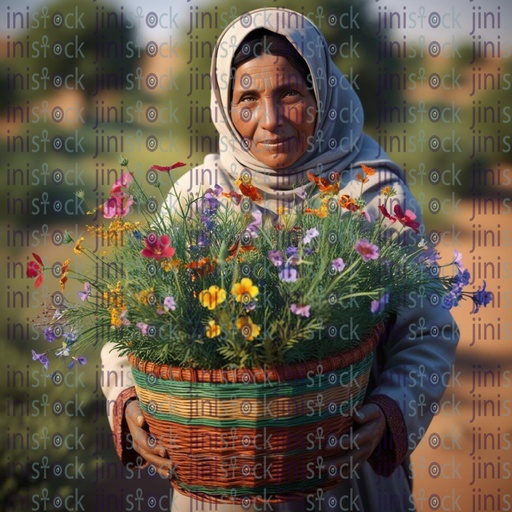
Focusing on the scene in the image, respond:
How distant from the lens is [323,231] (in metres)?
1.18

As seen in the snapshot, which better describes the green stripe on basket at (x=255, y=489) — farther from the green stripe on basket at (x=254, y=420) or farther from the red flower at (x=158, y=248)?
the red flower at (x=158, y=248)

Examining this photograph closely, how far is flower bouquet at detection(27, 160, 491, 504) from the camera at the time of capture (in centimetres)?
109

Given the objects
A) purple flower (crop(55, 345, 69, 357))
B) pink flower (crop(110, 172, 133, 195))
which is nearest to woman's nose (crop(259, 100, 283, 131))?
pink flower (crop(110, 172, 133, 195))

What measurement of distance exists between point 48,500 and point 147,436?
2577 mm

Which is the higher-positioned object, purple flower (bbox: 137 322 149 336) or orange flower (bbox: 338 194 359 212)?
orange flower (bbox: 338 194 359 212)

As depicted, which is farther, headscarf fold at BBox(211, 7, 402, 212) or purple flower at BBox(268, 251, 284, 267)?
headscarf fold at BBox(211, 7, 402, 212)

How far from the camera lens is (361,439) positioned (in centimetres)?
125

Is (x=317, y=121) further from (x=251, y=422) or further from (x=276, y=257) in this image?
(x=251, y=422)

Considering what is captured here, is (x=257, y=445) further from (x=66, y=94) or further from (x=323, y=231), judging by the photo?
(x=66, y=94)

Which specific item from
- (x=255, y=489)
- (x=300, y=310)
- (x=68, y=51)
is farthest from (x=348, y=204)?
(x=68, y=51)

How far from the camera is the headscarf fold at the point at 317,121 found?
148cm

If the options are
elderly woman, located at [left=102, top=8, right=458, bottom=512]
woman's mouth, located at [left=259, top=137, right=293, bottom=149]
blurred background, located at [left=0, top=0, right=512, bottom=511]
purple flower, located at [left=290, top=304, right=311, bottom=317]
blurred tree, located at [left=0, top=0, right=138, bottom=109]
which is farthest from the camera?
blurred tree, located at [left=0, top=0, right=138, bottom=109]

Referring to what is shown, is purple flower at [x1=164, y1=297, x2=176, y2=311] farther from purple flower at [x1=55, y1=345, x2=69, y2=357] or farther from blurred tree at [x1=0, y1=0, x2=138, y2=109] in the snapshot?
blurred tree at [x1=0, y1=0, x2=138, y2=109]

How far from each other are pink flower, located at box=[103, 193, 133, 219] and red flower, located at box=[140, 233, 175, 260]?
0.35 feet
